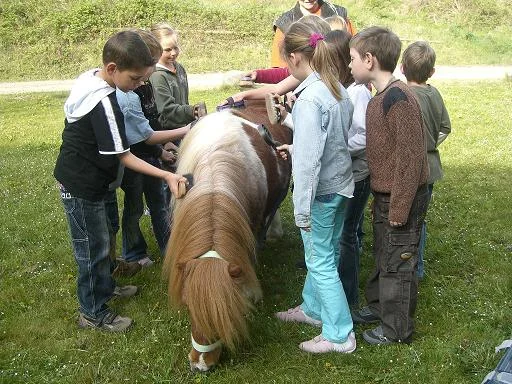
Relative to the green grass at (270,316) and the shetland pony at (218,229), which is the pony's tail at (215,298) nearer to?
the shetland pony at (218,229)

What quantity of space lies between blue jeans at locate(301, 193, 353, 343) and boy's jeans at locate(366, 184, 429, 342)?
27cm

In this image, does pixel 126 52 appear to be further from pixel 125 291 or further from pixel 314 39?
pixel 125 291

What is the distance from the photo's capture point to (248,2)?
950 inches

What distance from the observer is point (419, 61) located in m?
3.96

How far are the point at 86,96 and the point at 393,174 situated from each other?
205 cm

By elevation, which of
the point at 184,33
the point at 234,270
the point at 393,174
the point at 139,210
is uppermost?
the point at 393,174

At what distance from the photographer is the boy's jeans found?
349 centimetres

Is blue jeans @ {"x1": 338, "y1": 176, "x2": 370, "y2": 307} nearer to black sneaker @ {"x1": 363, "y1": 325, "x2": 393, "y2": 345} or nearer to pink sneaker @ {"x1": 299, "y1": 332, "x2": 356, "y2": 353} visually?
black sneaker @ {"x1": 363, "y1": 325, "x2": 393, "y2": 345}

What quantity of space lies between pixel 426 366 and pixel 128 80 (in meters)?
2.67

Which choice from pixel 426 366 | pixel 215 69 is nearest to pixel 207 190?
pixel 426 366

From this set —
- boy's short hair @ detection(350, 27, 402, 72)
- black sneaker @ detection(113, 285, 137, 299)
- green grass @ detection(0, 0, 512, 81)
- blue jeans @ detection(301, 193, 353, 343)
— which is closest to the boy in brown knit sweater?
boy's short hair @ detection(350, 27, 402, 72)

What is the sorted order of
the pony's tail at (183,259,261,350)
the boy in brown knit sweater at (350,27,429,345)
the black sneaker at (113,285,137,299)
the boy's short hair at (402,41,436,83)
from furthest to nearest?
the black sneaker at (113,285,137,299)
the boy's short hair at (402,41,436,83)
the boy in brown knit sweater at (350,27,429,345)
the pony's tail at (183,259,261,350)

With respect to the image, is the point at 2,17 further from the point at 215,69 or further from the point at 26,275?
the point at 26,275

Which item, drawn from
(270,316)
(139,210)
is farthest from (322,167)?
(139,210)
